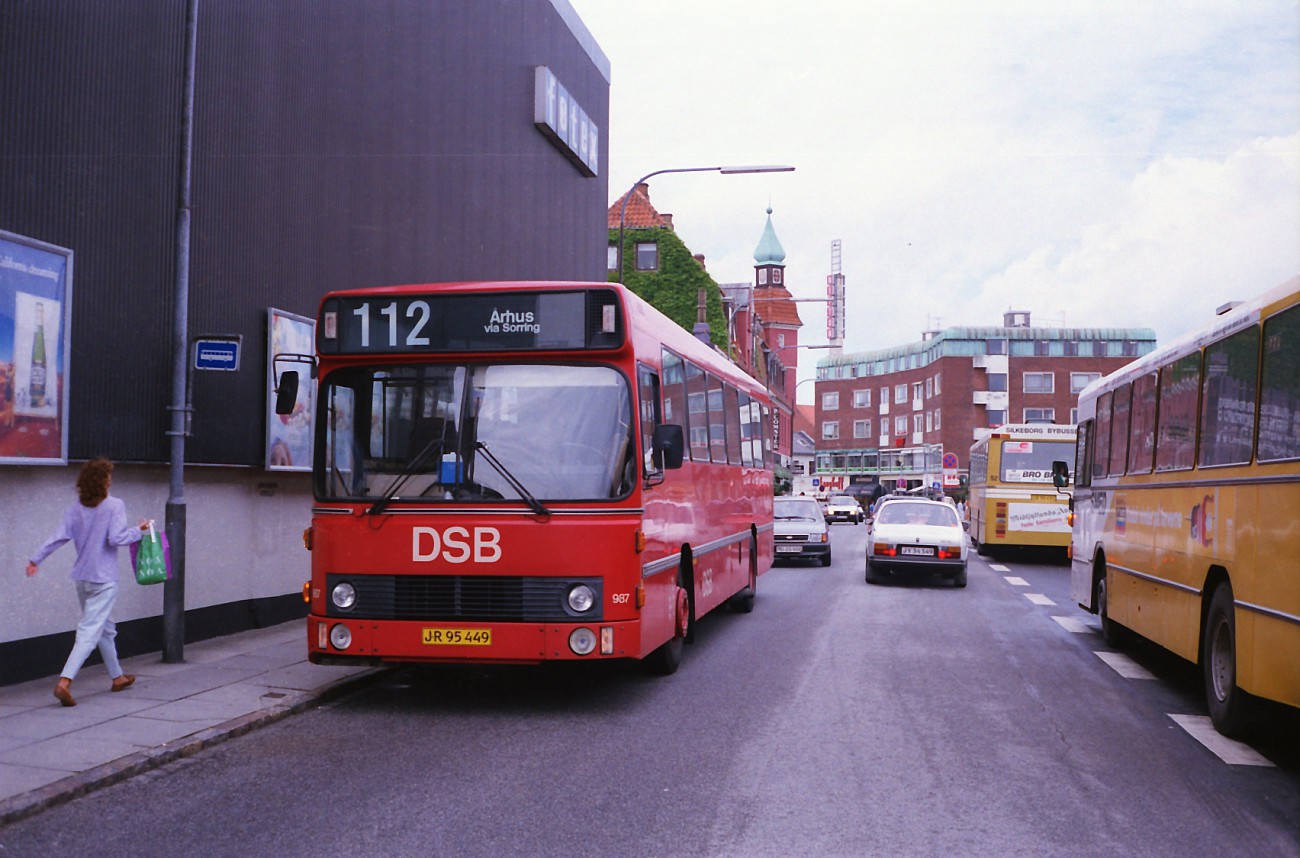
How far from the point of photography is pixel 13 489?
359 inches

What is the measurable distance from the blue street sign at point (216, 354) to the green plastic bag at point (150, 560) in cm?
182

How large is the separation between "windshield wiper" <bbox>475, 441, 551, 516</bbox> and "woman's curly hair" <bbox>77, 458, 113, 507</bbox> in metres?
2.65

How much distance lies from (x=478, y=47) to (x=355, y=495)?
13354 millimetres

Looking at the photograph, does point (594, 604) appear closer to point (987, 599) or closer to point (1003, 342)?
point (987, 599)

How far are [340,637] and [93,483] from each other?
2048mm

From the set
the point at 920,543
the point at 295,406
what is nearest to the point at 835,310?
the point at 920,543

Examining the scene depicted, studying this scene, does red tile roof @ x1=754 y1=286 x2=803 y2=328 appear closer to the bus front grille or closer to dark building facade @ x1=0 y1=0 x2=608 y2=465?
dark building facade @ x1=0 y1=0 x2=608 y2=465

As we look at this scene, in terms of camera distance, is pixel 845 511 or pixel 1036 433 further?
pixel 845 511

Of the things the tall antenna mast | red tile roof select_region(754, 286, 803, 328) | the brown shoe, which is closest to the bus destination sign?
the brown shoe

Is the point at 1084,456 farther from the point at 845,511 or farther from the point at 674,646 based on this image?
Result: the point at 845,511

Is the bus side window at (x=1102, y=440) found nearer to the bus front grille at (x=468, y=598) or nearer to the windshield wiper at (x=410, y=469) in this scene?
the bus front grille at (x=468, y=598)

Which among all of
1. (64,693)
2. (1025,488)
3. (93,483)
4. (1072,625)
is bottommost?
(1072,625)

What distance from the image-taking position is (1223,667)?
7914 mm

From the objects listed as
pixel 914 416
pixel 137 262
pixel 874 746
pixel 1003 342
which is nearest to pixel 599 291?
pixel 874 746
